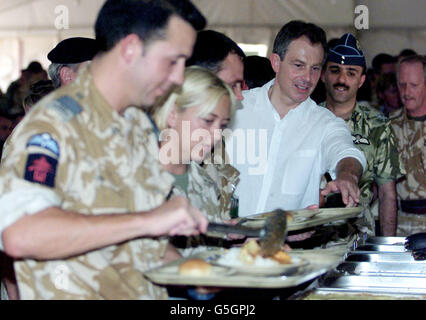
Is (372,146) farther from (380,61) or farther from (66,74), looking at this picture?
(380,61)

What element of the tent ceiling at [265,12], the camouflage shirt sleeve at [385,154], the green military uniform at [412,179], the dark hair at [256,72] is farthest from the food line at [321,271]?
the tent ceiling at [265,12]

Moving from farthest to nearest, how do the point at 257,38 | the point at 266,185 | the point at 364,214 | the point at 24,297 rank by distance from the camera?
the point at 257,38 → the point at 364,214 → the point at 266,185 → the point at 24,297

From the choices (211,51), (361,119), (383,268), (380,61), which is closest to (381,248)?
(383,268)

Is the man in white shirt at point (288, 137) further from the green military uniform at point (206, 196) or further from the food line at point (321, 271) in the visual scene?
the green military uniform at point (206, 196)

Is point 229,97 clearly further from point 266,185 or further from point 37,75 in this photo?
point 37,75

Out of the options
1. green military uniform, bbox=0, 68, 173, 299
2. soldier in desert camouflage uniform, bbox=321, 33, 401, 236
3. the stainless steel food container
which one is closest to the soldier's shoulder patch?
green military uniform, bbox=0, 68, 173, 299

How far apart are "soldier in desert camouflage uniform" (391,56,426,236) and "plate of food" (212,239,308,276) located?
2.61m

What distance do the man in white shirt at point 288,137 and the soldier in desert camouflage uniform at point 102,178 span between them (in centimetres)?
143

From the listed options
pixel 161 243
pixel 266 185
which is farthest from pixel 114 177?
pixel 266 185

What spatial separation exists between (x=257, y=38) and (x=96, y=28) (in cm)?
591

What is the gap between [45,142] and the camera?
140 cm

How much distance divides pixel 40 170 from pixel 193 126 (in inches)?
30.7

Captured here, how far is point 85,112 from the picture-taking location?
1536mm

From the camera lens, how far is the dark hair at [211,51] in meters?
2.66
